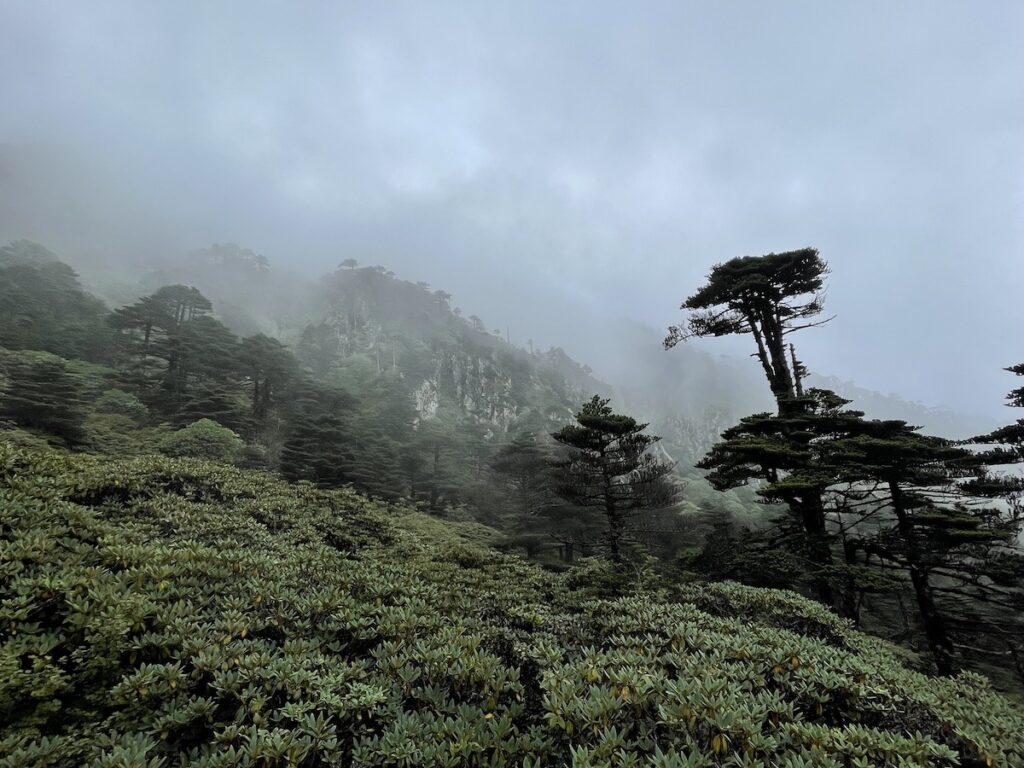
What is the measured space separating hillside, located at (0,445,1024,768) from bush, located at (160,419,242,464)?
13954 mm

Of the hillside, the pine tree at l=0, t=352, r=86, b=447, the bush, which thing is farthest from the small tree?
the pine tree at l=0, t=352, r=86, b=447

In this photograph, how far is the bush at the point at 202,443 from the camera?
62.2 feet

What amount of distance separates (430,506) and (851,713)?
28.4m

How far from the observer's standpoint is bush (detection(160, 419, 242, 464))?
18969mm

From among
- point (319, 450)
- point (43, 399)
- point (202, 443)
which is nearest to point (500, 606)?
point (202, 443)

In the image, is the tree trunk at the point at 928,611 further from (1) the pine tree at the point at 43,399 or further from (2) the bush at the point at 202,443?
(1) the pine tree at the point at 43,399

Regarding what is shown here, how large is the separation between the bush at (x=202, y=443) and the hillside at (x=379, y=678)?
14.0 m

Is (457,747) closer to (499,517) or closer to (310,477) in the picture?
(310,477)

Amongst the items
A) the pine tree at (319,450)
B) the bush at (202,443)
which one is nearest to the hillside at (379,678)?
the bush at (202,443)

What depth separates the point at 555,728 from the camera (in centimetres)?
334

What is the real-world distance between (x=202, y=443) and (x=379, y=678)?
21.0 meters

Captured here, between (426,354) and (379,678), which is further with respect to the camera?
(426,354)

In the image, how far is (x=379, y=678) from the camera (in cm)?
378

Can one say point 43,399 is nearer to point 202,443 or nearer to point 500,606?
point 202,443
